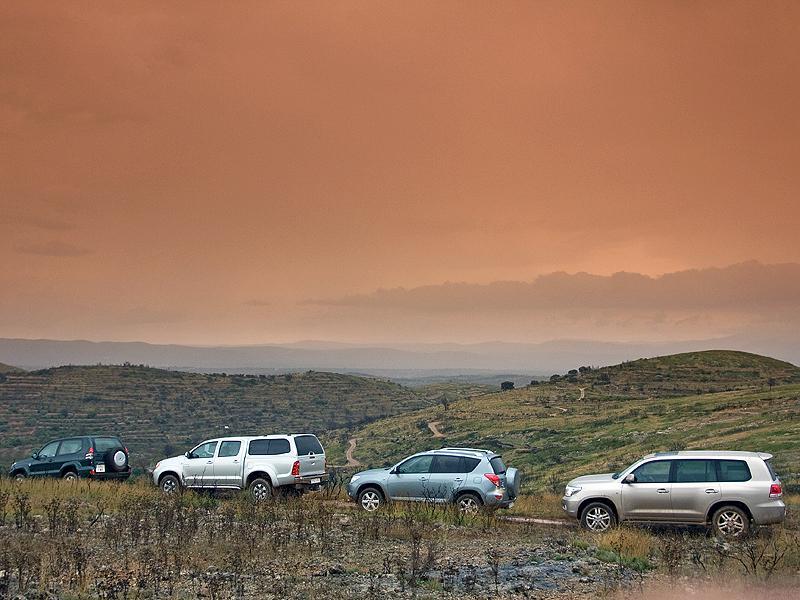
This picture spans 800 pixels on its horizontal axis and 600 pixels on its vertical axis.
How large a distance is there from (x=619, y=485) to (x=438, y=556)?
215 inches

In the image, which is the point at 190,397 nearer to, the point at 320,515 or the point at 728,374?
the point at 728,374

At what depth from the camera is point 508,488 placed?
66.9 ft

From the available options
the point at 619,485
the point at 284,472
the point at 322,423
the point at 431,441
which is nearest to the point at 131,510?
the point at 284,472

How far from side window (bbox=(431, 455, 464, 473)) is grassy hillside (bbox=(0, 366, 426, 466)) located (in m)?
53.2

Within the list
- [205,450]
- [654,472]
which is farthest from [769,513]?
[205,450]

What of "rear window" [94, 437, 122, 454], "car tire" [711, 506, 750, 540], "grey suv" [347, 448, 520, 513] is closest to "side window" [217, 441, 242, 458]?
"grey suv" [347, 448, 520, 513]

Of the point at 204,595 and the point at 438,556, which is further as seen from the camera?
the point at 438,556

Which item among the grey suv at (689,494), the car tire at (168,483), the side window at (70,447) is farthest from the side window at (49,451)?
the grey suv at (689,494)

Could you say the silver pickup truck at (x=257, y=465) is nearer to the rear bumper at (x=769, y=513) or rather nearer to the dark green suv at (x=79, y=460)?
the dark green suv at (x=79, y=460)

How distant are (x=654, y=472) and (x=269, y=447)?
1055 cm

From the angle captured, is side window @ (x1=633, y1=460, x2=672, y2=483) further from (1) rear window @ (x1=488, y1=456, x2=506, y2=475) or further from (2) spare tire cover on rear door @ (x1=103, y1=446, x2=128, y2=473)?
(2) spare tire cover on rear door @ (x1=103, y1=446, x2=128, y2=473)

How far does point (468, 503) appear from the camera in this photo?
20297mm

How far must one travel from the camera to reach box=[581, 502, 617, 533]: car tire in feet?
61.6

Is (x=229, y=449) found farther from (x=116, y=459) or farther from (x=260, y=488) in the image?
(x=116, y=459)
